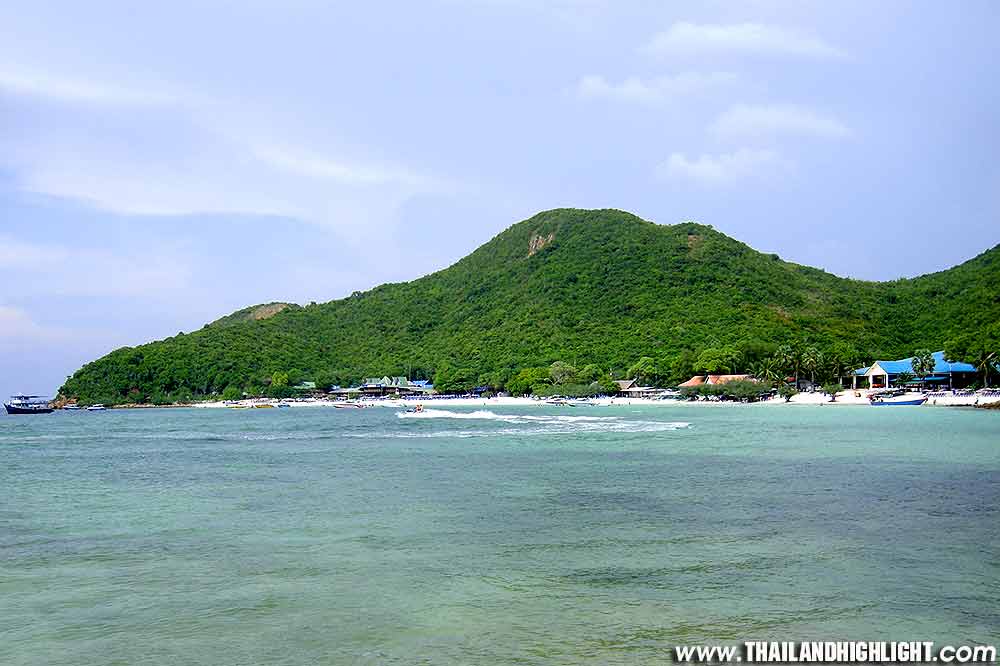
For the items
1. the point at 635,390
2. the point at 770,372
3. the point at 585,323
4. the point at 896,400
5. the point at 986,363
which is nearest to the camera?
the point at 896,400

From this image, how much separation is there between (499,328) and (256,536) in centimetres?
11981

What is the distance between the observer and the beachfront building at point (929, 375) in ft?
275

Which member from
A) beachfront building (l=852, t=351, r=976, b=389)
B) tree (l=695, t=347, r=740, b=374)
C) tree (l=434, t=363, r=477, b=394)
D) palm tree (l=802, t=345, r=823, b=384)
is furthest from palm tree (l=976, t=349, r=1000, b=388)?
tree (l=434, t=363, r=477, b=394)

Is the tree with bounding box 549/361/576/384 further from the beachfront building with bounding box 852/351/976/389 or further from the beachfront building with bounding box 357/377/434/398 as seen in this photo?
the beachfront building with bounding box 852/351/976/389

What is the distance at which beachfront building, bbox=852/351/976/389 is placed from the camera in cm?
8375

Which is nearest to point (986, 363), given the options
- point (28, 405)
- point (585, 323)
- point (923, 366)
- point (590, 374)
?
point (923, 366)

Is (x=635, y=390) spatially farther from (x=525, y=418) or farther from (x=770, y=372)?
(x=525, y=418)

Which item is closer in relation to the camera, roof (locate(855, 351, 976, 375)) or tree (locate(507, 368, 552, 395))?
roof (locate(855, 351, 976, 375))

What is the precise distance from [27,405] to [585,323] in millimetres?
80646

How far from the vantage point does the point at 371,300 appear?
546 feet

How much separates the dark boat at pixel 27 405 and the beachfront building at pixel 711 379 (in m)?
84.0

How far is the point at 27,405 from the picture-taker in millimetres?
110750

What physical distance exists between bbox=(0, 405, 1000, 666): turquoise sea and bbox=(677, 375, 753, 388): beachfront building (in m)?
66.5

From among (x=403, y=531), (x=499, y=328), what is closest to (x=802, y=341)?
(x=499, y=328)
